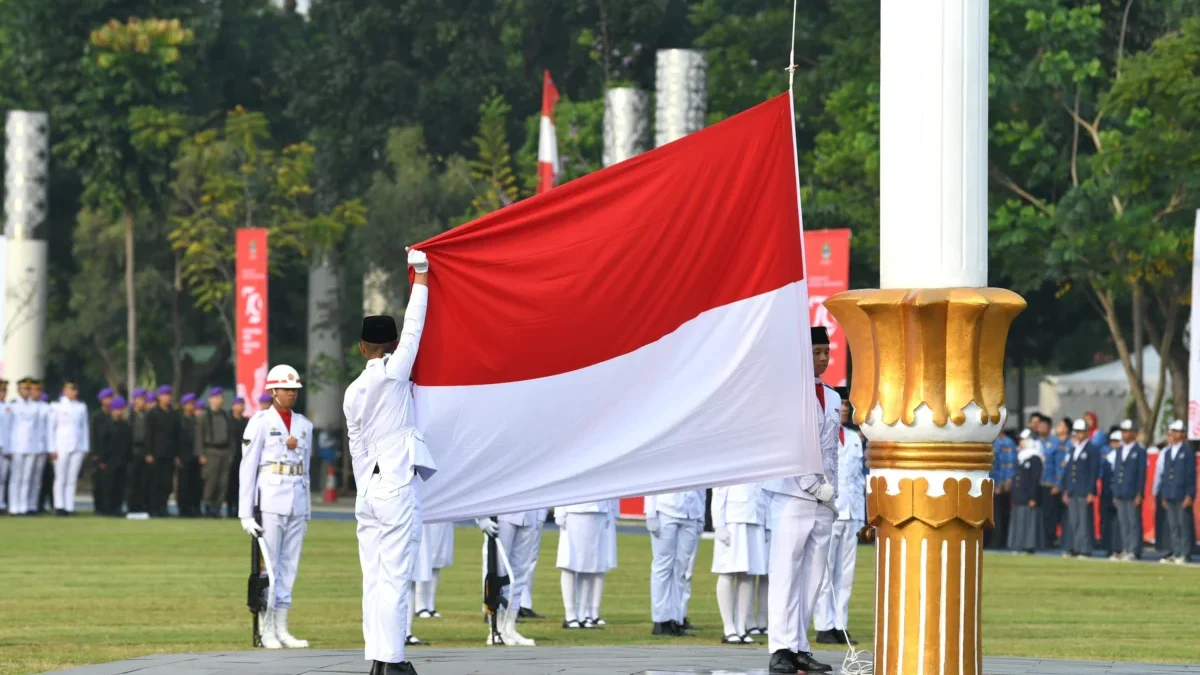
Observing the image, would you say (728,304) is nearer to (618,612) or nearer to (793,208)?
(793,208)

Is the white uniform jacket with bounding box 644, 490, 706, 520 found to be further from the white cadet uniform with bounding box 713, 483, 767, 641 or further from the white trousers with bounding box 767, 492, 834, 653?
the white trousers with bounding box 767, 492, 834, 653

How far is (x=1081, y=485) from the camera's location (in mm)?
30312

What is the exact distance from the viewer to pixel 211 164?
45.5 meters

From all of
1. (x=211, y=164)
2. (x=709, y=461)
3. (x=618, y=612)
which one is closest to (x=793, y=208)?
(x=709, y=461)

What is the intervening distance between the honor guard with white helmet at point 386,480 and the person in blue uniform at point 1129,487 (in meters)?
18.8

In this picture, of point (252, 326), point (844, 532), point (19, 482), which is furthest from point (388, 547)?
point (252, 326)

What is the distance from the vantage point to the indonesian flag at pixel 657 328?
34.5 feet

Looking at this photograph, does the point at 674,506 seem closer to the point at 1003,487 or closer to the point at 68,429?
the point at 1003,487

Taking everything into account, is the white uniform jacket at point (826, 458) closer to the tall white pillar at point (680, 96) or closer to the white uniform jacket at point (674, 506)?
the white uniform jacket at point (674, 506)

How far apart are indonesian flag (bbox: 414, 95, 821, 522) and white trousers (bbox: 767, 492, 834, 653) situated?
2.36 metres

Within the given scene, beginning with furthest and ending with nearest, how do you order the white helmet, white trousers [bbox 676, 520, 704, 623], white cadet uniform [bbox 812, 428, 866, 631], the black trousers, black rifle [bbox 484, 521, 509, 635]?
the black trousers < white trousers [bbox 676, 520, 704, 623] < white cadet uniform [bbox 812, 428, 866, 631] < the white helmet < black rifle [bbox 484, 521, 509, 635]

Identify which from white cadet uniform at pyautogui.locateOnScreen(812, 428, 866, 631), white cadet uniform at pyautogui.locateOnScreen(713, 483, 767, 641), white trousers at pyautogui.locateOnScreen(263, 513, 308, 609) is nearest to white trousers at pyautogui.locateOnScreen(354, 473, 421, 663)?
white trousers at pyautogui.locateOnScreen(263, 513, 308, 609)

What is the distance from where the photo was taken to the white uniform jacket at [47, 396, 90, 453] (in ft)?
114

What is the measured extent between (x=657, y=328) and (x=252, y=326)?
2613cm
